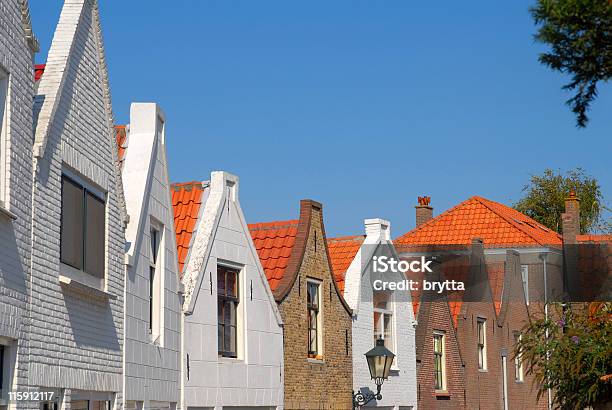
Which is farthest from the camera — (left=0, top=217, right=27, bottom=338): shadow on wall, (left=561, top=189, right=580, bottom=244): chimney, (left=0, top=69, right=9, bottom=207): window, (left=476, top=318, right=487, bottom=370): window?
(left=561, top=189, right=580, bottom=244): chimney

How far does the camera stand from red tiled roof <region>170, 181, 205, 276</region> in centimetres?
1877

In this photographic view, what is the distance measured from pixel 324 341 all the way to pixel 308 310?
745 mm

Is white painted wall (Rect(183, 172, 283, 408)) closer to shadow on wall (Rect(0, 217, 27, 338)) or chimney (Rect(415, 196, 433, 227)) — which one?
shadow on wall (Rect(0, 217, 27, 338))

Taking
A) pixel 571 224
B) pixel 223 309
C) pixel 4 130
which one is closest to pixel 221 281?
pixel 223 309

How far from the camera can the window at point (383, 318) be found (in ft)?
83.1

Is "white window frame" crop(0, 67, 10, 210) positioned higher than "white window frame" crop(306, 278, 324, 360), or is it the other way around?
"white window frame" crop(0, 67, 10, 210)

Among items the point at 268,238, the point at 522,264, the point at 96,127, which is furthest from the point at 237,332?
the point at 522,264

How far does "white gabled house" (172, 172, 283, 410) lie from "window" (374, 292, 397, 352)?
17.5 feet

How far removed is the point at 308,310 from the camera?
22.1 metres

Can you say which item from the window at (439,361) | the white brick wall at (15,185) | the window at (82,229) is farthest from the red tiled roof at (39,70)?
the window at (439,361)

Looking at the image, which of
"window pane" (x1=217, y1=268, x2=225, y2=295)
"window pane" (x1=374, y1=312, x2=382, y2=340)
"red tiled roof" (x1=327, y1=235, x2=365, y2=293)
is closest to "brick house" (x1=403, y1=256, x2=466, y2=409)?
"window pane" (x1=374, y1=312, x2=382, y2=340)

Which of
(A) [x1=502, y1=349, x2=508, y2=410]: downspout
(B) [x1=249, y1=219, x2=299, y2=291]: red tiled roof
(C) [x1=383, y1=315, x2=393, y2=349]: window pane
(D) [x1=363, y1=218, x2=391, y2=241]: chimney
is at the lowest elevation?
(A) [x1=502, y1=349, x2=508, y2=410]: downspout

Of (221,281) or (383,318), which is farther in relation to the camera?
(383,318)

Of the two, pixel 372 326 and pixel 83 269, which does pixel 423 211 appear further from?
pixel 83 269
